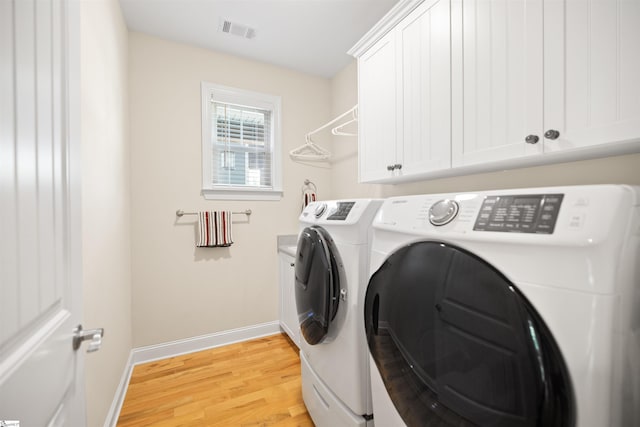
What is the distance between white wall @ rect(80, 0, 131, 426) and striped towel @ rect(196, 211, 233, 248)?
522 millimetres

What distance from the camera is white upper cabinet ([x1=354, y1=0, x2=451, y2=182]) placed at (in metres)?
1.25

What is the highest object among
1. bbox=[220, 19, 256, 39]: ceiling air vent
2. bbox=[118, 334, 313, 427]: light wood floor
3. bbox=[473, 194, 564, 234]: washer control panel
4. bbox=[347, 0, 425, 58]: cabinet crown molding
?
bbox=[220, 19, 256, 39]: ceiling air vent

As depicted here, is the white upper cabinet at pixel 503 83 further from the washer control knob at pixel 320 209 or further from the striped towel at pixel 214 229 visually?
the striped towel at pixel 214 229

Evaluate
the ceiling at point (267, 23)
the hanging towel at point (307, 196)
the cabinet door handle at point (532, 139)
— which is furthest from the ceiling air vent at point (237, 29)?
the cabinet door handle at point (532, 139)

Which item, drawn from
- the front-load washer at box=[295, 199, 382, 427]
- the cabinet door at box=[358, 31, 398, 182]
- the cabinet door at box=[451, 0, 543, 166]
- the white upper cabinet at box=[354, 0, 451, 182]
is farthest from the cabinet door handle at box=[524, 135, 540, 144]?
the cabinet door at box=[358, 31, 398, 182]

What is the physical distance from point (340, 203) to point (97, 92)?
4.35 feet

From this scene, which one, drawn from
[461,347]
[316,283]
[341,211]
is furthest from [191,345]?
[461,347]

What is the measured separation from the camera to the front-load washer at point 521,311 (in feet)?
1.49

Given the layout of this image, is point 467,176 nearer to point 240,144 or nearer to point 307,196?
point 307,196

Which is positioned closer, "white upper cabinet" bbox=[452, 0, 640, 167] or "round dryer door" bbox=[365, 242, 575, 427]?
"round dryer door" bbox=[365, 242, 575, 427]

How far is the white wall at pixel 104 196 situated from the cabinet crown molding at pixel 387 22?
1.47m

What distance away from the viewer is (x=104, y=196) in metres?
1.36

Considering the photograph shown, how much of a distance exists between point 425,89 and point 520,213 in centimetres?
98

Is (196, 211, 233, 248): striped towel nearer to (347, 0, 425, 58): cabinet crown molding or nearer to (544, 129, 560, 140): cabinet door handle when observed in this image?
(347, 0, 425, 58): cabinet crown molding
